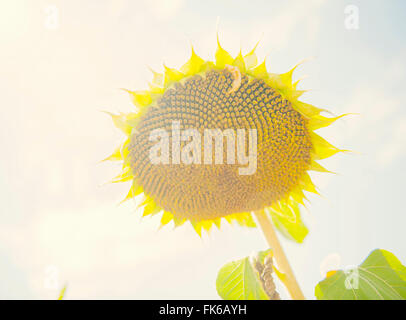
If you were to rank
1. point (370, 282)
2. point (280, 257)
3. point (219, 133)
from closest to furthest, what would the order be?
point (219, 133) < point (370, 282) < point (280, 257)

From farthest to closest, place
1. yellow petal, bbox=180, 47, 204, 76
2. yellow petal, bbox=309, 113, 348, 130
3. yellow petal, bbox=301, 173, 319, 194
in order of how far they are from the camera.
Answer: yellow petal, bbox=301, 173, 319, 194 < yellow petal, bbox=309, 113, 348, 130 < yellow petal, bbox=180, 47, 204, 76

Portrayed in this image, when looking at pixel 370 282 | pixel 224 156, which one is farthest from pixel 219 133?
pixel 370 282

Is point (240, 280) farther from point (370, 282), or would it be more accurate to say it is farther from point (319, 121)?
point (319, 121)

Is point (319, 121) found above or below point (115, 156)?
above

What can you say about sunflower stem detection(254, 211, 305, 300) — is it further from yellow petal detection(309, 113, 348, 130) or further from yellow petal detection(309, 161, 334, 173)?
yellow petal detection(309, 113, 348, 130)

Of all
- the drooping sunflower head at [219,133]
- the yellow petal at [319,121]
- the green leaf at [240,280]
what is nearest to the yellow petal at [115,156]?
the drooping sunflower head at [219,133]

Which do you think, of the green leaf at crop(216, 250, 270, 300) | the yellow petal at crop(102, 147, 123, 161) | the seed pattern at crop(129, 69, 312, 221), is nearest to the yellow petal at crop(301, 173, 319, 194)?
the seed pattern at crop(129, 69, 312, 221)
